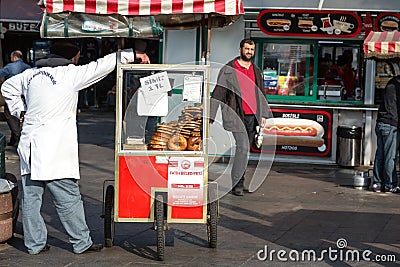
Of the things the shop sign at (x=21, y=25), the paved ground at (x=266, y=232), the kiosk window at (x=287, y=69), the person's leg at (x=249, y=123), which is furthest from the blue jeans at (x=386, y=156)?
the shop sign at (x=21, y=25)

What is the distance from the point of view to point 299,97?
14.1m

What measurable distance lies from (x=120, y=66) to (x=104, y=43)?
21150mm

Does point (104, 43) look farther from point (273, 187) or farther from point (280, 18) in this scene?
point (273, 187)

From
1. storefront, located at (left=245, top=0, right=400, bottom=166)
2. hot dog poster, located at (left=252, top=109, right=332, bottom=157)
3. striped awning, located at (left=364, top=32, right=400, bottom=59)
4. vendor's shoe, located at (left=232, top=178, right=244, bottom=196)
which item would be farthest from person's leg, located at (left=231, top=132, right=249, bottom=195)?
storefront, located at (left=245, top=0, right=400, bottom=166)

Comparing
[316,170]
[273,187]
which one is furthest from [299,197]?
[316,170]

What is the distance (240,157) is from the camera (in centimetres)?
999

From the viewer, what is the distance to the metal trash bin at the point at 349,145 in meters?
13.3

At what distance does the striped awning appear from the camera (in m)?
11.8

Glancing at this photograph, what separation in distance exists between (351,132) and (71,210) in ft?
23.4

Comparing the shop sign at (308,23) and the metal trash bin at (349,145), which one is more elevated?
the shop sign at (308,23)

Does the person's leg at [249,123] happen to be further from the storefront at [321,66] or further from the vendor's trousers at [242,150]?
the storefront at [321,66]

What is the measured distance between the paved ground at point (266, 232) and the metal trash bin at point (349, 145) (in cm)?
98

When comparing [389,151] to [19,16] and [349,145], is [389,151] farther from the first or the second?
[19,16]

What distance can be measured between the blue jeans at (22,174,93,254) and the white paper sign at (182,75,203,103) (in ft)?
4.34
